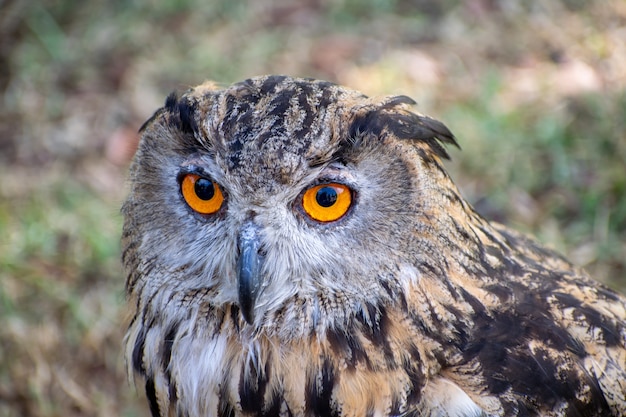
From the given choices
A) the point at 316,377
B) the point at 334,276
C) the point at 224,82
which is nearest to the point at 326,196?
the point at 334,276

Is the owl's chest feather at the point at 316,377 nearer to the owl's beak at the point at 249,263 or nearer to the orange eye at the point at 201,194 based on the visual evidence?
the owl's beak at the point at 249,263

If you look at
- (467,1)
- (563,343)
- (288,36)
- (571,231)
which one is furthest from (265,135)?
(467,1)

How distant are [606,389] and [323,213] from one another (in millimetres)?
836

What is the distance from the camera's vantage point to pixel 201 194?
1747 millimetres

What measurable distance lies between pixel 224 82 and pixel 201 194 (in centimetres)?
244

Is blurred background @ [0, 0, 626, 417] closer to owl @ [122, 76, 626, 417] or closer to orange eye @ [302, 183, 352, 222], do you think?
owl @ [122, 76, 626, 417]

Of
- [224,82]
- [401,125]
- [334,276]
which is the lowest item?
[334,276]

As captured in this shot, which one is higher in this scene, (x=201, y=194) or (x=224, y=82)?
(x=224, y=82)

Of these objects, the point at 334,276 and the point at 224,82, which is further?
the point at 224,82

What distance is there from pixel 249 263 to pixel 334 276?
0.21m

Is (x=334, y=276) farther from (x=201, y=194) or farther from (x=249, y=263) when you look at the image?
(x=201, y=194)

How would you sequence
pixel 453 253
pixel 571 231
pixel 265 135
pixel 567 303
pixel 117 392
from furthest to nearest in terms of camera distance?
1. pixel 571 231
2. pixel 117 392
3. pixel 567 303
4. pixel 453 253
5. pixel 265 135

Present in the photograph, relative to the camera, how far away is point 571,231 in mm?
3303

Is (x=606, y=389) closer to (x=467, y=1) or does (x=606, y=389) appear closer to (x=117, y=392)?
(x=117, y=392)
